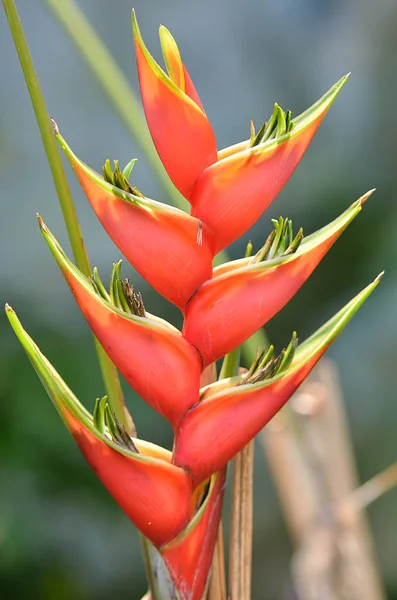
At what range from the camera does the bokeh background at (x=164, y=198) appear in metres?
1.02

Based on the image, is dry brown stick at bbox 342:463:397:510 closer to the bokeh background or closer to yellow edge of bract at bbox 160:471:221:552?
yellow edge of bract at bbox 160:471:221:552

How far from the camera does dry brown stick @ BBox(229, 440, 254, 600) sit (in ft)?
1.14

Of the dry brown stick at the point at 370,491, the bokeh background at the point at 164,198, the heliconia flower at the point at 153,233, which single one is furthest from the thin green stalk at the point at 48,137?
the bokeh background at the point at 164,198

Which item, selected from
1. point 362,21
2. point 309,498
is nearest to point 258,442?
point 309,498

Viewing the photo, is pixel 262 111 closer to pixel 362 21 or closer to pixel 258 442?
pixel 362 21

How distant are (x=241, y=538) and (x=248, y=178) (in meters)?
0.17

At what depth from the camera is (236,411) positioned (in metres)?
0.29

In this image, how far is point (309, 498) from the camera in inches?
23.6

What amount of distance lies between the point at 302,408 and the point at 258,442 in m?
0.48

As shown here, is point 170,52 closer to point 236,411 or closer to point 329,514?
point 236,411

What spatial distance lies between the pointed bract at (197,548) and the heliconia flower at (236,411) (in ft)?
0.05

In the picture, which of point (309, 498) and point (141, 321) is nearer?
point (141, 321)

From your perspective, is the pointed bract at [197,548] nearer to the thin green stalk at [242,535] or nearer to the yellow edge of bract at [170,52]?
the thin green stalk at [242,535]

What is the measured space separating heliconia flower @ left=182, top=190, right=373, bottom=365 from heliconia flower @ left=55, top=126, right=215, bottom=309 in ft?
0.03
